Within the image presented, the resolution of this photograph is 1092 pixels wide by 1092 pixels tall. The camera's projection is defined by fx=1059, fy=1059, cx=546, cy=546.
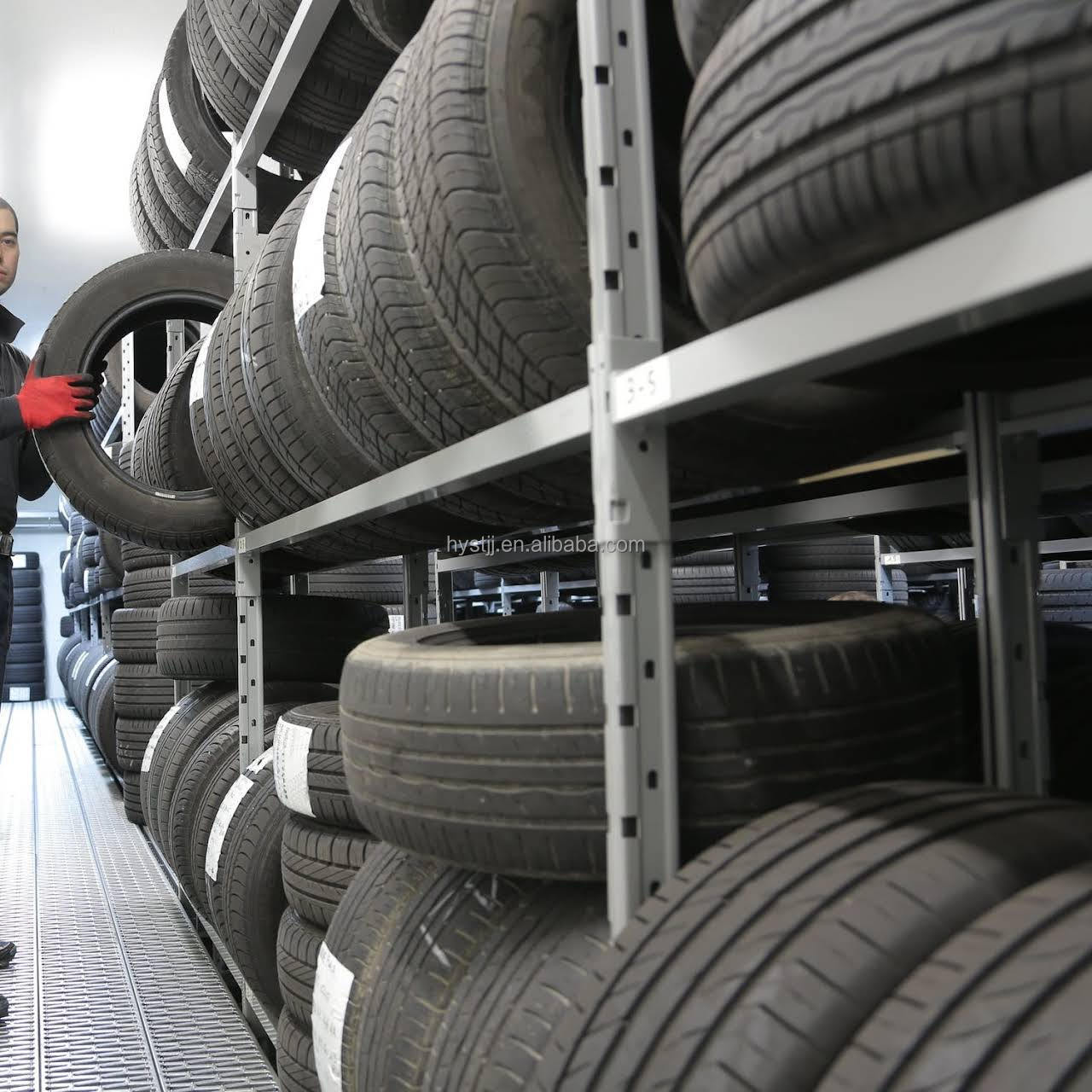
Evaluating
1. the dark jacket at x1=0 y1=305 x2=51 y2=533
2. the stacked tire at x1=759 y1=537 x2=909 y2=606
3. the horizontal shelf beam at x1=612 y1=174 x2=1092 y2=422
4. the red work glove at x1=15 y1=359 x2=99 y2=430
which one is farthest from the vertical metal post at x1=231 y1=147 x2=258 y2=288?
the stacked tire at x1=759 y1=537 x2=909 y2=606

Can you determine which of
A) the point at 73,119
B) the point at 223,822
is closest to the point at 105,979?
the point at 223,822

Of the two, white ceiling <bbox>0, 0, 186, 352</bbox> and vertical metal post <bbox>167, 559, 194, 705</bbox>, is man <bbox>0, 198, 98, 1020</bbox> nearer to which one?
vertical metal post <bbox>167, 559, 194, 705</bbox>

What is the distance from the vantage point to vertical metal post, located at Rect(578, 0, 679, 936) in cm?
91

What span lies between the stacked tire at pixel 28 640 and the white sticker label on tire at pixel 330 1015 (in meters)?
13.2

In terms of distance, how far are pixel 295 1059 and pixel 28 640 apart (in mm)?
13367

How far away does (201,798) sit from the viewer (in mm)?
2830

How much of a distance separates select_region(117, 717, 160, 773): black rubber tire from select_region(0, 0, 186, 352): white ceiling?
10.5ft

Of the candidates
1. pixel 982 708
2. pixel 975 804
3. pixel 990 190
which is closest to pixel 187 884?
pixel 982 708

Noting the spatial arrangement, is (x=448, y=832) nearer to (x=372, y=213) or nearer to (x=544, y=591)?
(x=372, y=213)

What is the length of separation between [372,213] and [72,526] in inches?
387

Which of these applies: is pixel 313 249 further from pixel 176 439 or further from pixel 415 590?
pixel 176 439

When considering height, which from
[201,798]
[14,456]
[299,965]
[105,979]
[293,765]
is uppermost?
[14,456]

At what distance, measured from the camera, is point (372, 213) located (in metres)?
1.30

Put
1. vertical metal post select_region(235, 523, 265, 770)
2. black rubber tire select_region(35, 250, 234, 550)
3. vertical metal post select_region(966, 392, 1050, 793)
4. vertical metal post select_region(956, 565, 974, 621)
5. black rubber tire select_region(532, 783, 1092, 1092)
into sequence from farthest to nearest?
vertical metal post select_region(956, 565, 974, 621), black rubber tire select_region(35, 250, 234, 550), vertical metal post select_region(235, 523, 265, 770), vertical metal post select_region(966, 392, 1050, 793), black rubber tire select_region(532, 783, 1092, 1092)
